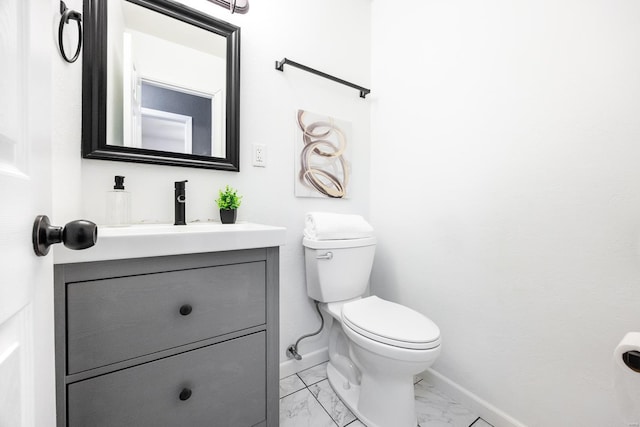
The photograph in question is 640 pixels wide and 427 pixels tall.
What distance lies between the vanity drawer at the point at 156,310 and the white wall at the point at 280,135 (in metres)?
0.36

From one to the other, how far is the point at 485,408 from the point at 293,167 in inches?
55.8

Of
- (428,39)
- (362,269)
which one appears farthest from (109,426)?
(428,39)

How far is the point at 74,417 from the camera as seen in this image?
0.60 m

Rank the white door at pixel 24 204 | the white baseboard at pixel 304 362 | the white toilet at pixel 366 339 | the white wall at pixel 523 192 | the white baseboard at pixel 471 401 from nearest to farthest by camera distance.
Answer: the white door at pixel 24 204
the white wall at pixel 523 192
the white toilet at pixel 366 339
the white baseboard at pixel 471 401
the white baseboard at pixel 304 362

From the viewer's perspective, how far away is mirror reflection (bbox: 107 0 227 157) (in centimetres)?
100

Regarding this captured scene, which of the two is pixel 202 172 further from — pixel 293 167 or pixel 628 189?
Result: pixel 628 189

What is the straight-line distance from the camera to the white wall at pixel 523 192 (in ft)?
2.83

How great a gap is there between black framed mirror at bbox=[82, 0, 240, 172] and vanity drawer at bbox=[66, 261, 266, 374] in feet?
1.89

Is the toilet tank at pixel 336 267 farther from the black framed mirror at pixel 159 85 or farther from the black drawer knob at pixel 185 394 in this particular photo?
the black drawer knob at pixel 185 394

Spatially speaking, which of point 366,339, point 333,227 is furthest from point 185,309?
point 333,227

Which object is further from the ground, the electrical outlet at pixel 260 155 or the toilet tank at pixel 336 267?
the electrical outlet at pixel 260 155

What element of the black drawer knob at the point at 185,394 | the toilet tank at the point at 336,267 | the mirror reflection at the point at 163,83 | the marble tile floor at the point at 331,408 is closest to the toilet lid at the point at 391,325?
the toilet tank at the point at 336,267

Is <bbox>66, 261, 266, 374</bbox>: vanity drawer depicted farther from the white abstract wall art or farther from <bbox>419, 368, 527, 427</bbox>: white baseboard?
<bbox>419, 368, 527, 427</bbox>: white baseboard

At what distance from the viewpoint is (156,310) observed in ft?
2.23
